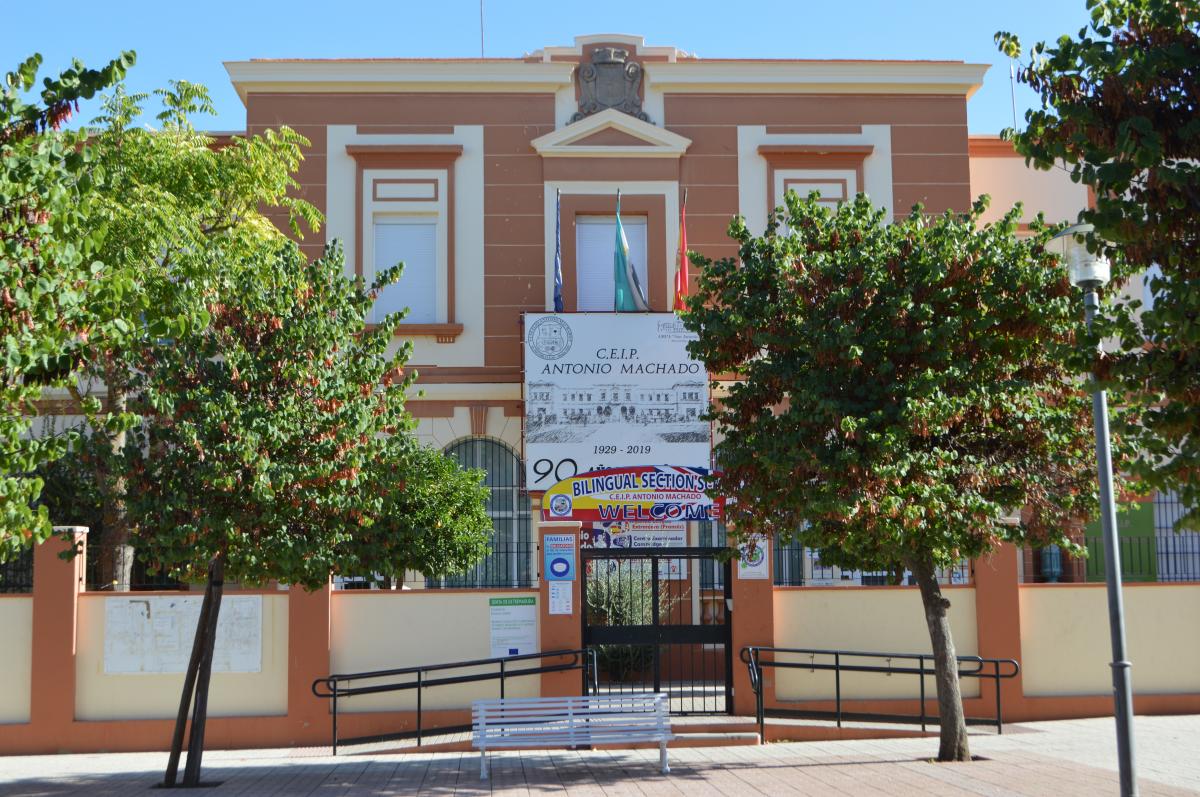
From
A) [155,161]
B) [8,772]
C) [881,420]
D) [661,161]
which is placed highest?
[661,161]

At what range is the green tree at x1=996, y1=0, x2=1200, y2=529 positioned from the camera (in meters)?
A: 6.83

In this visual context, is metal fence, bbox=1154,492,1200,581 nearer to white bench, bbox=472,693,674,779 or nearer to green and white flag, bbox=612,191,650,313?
green and white flag, bbox=612,191,650,313

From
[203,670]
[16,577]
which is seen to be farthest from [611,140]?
[203,670]

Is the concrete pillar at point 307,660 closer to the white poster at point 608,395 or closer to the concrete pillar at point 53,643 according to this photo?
the concrete pillar at point 53,643

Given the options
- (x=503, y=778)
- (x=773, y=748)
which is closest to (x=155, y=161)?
(x=503, y=778)

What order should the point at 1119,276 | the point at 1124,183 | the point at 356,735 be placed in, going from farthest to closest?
the point at 356,735 → the point at 1119,276 → the point at 1124,183

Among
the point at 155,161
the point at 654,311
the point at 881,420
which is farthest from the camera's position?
the point at 654,311

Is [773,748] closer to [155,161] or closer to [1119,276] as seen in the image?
[1119,276]

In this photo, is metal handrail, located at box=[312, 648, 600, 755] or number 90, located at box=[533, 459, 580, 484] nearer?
metal handrail, located at box=[312, 648, 600, 755]

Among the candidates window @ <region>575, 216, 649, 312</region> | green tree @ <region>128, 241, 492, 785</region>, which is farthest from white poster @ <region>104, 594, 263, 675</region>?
window @ <region>575, 216, 649, 312</region>

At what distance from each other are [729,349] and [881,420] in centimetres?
193

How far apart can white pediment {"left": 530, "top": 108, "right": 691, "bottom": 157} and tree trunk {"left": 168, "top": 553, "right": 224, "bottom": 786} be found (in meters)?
11.3

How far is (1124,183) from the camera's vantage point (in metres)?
6.88

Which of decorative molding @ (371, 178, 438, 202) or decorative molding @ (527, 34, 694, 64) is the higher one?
decorative molding @ (527, 34, 694, 64)
